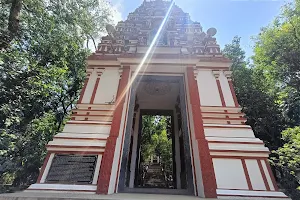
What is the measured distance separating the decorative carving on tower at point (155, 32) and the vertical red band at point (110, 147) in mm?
2266

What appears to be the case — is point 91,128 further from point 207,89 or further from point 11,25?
point 11,25

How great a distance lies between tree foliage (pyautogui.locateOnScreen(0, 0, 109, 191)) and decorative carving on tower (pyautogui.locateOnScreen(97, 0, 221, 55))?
2326mm

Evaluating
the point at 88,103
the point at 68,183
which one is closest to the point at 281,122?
the point at 88,103

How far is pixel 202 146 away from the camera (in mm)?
5000

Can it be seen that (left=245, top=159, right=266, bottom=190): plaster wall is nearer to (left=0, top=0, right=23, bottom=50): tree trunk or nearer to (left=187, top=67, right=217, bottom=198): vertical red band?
(left=187, top=67, right=217, bottom=198): vertical red band

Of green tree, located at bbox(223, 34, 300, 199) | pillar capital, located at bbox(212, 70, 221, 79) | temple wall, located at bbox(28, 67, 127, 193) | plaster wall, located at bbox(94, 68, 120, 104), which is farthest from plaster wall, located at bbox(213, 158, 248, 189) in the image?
green tree, located at bbox(223, 34, 300, 199)

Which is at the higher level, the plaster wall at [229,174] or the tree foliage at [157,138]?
the tree foliage at [157,138]

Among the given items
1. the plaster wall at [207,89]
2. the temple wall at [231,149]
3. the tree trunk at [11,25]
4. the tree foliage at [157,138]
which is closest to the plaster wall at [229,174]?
the temple wall at [231,149]

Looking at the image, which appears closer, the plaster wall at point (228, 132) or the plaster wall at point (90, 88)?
the plaster wall at point (228, 132)

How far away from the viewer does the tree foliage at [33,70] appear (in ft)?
25.4

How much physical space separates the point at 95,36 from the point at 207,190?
493 inches

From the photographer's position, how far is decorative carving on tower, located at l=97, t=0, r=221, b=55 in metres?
7.79

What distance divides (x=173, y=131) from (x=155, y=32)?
5.27 meters

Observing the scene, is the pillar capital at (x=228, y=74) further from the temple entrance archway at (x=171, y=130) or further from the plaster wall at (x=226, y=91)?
the temple entrance archway at (x=171, y=130)
